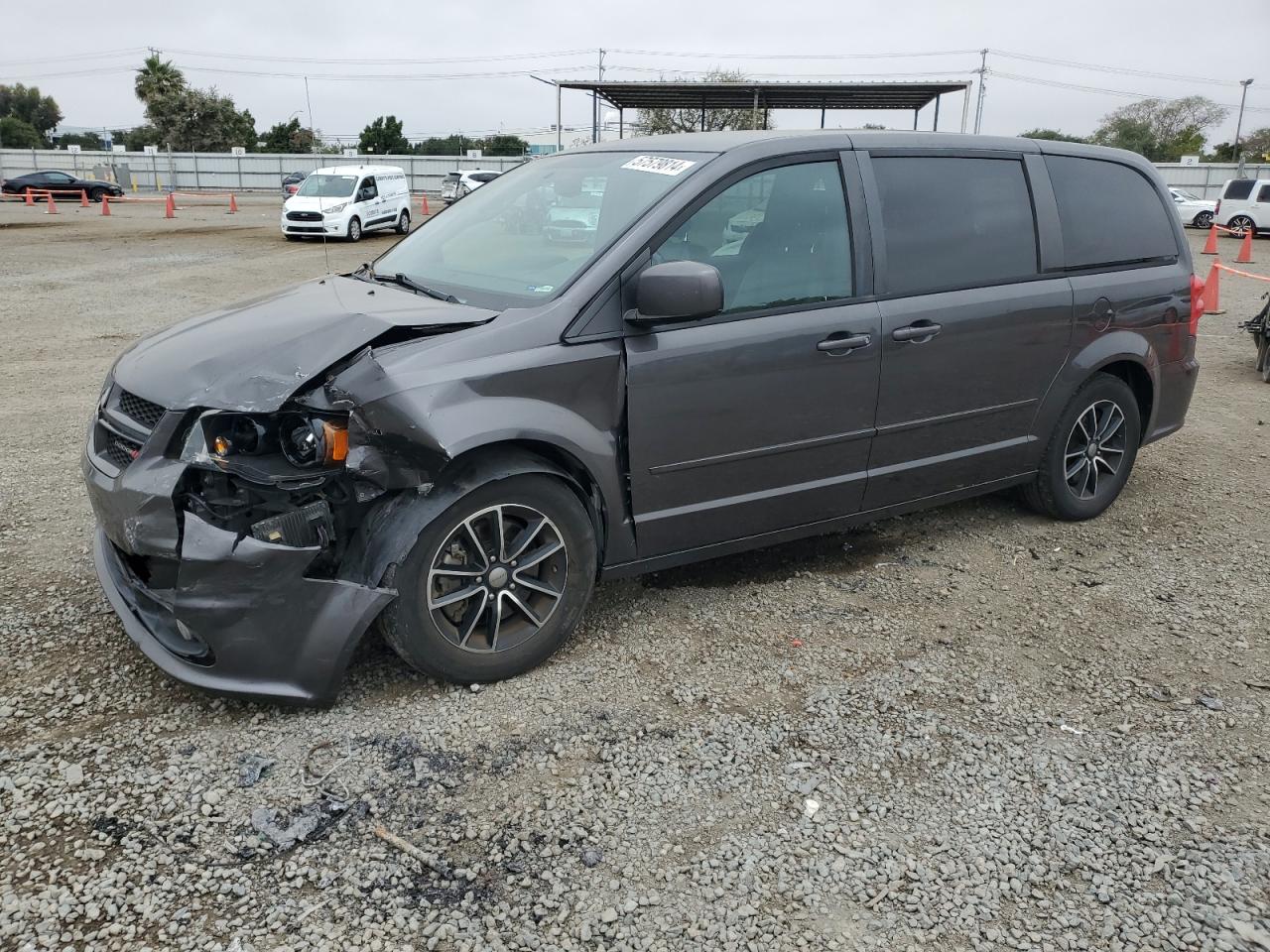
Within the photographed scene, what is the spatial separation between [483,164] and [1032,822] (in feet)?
158

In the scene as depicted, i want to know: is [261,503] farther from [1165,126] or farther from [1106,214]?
[1165,126]

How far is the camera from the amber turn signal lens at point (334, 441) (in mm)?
2994

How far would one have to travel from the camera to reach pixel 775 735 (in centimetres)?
319

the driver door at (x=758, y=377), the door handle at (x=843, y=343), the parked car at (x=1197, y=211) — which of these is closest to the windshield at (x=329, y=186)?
the driver door at (x=758, y=377)

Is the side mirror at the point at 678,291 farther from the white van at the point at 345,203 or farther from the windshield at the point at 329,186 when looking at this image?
the windshield at the point at 329,186

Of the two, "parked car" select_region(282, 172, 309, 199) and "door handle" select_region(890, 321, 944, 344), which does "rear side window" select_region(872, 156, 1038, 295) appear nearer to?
"door handle" select_region(890, 321, 944, 344)

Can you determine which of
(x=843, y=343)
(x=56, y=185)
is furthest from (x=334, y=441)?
(x=56, y=185)

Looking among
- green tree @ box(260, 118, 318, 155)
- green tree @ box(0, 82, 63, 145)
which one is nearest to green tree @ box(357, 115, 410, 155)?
green tree @ box(260, 118, 318, 155)

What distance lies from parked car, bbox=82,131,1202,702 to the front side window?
0.01m

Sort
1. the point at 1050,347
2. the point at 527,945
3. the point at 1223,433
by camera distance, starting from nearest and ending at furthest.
A: 1. the point at 527,945
2. the point at 1050,347
3. the point at 1223,433

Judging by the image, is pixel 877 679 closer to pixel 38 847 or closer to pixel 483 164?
pixel 38 847

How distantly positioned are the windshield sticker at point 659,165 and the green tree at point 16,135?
8776 centimetres

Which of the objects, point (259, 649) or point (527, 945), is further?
point (259, 649)

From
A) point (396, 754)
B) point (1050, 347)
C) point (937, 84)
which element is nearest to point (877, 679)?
point (396, 754)
